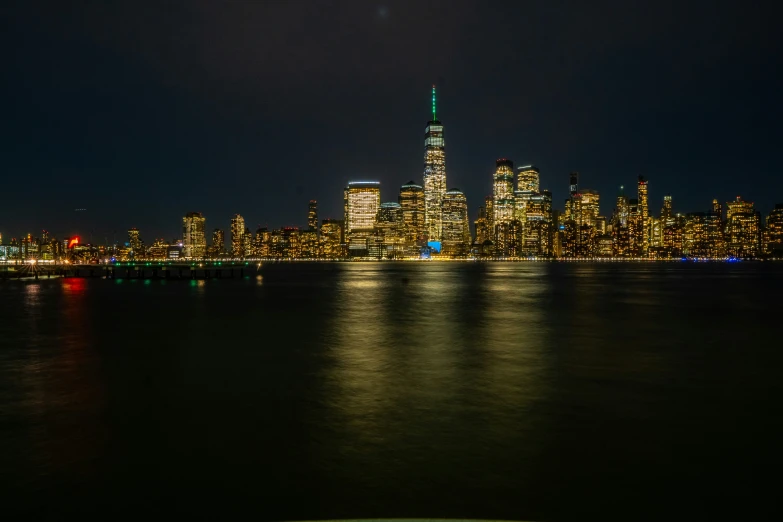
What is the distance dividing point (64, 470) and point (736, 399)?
14.6 meters

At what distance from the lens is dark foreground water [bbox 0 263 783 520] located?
811cm

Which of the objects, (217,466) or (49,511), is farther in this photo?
(217,466)

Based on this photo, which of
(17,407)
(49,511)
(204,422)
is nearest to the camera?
(49,511)

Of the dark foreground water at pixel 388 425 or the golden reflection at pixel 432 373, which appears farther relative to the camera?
the golden reflection at pixel 432 373

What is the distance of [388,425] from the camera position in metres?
11.8

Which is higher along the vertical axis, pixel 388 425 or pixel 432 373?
pixel 388 425

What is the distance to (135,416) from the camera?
12.6 m

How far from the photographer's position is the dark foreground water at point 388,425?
26.6ft

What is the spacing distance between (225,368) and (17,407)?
6.14 m

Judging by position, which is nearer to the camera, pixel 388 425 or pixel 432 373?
pixel 388 425

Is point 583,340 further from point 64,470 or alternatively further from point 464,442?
point 64,470

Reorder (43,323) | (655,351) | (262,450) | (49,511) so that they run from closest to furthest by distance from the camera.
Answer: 1. (49,511)
2. (262,450)
3. (655,351)
4. (43,323)

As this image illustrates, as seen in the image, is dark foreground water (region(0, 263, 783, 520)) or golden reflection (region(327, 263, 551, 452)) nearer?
dark foreground water (region(0, 263, 783, 520))

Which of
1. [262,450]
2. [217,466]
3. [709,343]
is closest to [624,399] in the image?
[262,450]
